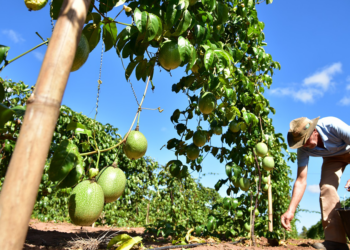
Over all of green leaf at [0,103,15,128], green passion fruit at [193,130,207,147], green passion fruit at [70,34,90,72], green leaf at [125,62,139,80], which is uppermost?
green leaf at [125,62,139,80]

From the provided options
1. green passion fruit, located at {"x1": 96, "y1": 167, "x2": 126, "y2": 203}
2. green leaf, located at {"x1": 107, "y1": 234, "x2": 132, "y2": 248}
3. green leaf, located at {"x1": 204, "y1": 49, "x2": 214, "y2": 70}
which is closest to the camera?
green passion fruit, located at {"x1": 96, "y1": 167, "x2": 126, "y2": 203}

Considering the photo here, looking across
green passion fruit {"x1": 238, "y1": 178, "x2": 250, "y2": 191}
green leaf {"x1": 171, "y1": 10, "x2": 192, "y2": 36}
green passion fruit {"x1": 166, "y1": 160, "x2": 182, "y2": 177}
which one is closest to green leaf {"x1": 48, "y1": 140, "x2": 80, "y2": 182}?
green leaf {"x1": 171, "y1": 10, "x2": 192, "y2": 36}

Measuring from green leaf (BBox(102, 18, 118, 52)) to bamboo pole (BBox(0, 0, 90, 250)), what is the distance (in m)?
0.79

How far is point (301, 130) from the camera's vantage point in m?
2.76

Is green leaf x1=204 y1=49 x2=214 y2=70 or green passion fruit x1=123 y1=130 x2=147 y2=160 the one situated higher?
green leaf x1=204 y1=49 x2=214 y2=70

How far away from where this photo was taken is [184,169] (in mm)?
3193

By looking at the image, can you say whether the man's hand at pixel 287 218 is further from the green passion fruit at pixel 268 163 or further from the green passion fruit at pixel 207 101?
the green passion fruit at pixel 207 101

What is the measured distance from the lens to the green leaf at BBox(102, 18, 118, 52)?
1.41m

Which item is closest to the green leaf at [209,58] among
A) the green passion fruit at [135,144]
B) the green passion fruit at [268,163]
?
the green passion fruit at [135,144]

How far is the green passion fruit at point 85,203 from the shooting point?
1.14m

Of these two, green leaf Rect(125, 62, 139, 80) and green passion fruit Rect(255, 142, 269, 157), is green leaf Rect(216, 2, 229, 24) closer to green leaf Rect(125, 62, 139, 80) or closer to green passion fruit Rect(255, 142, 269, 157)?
green leaf Rect(125, 62, 139, 80)

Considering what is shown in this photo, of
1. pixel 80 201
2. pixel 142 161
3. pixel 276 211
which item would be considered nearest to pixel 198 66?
pixel 80 201

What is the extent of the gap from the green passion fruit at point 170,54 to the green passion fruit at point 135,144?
0.48 m

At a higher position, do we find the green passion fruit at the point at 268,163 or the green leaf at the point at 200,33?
the green leaf at the point at 200,33
